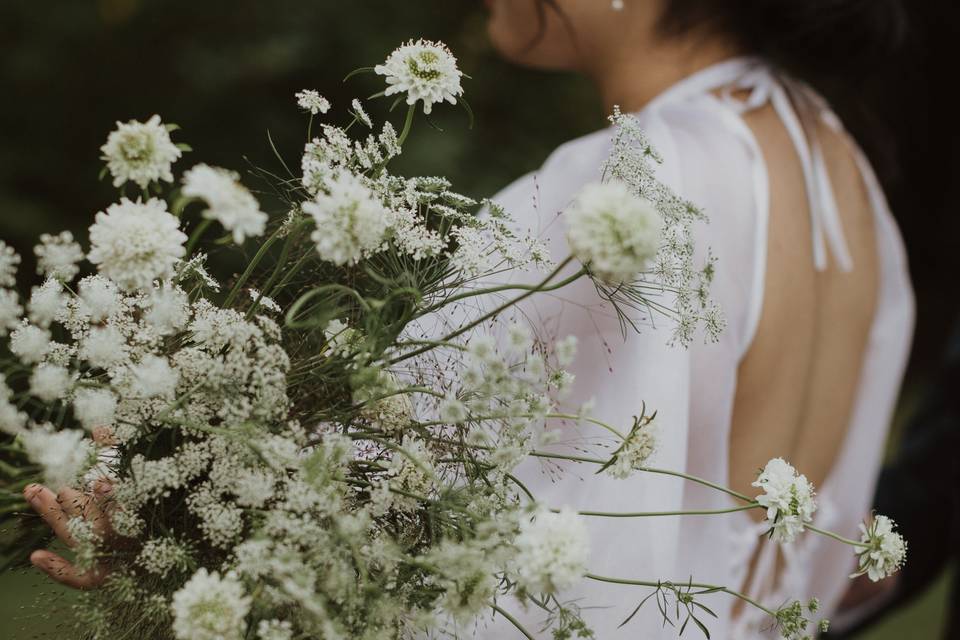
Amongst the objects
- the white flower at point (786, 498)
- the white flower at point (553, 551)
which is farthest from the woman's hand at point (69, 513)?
the white flower at point (786, 498)

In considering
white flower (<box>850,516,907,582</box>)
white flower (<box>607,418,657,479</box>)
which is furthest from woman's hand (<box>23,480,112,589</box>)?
white flower (<box>850,516,907,582</box>)

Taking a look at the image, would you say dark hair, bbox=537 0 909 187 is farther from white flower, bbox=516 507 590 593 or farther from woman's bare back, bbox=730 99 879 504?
white flower, bbox=516 507 590 593

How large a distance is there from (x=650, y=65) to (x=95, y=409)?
34.2 inches

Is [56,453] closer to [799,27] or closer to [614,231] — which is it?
[614,231]

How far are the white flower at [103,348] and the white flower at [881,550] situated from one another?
47 centimetres

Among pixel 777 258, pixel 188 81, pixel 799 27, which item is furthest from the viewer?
pixel 188 81

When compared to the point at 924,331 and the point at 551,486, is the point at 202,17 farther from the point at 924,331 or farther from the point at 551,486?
the point at 924,331

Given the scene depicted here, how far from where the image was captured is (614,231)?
48cm

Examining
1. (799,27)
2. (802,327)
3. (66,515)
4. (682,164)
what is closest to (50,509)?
(66,515)

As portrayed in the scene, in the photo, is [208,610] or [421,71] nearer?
[208,610]

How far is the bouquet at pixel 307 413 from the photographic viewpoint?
0.49 meters

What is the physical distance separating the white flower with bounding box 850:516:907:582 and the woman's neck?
68 cm

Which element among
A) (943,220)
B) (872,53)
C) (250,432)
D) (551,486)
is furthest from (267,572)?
(943,220)

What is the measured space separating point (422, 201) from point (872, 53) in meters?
0.89
